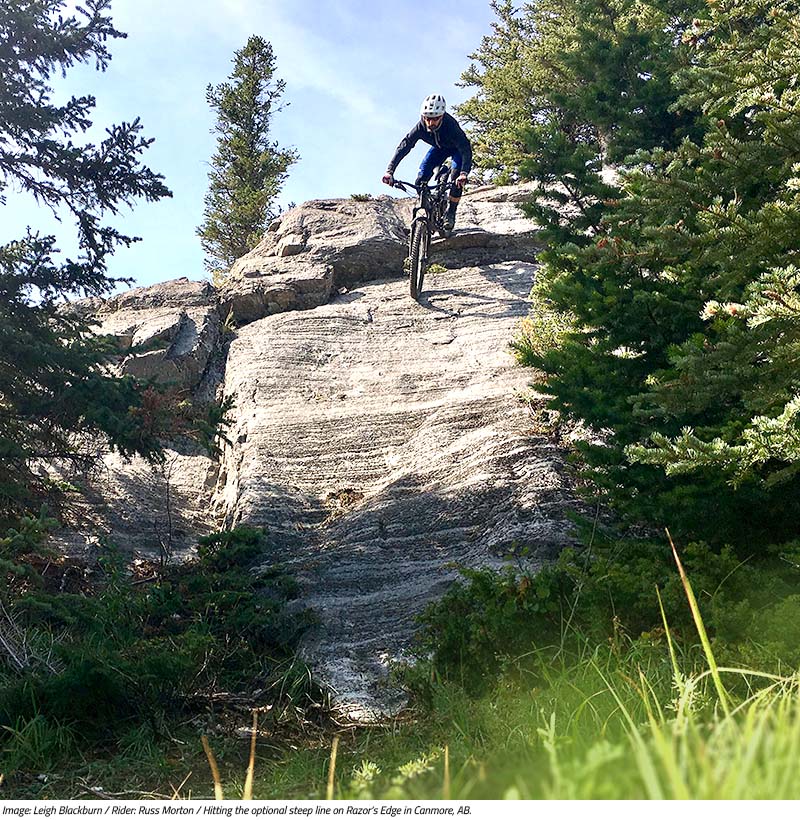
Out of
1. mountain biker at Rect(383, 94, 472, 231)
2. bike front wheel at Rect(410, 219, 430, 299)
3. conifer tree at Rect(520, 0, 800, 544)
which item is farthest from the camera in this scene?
bike front wheel at Rect(410, 219, 430, 299)

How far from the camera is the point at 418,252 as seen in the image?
15852 mm

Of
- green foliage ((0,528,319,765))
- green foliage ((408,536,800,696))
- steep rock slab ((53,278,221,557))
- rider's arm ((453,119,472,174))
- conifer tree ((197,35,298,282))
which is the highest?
conifer tree ((197,35,298,282))

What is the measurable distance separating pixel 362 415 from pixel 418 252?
15.7ft

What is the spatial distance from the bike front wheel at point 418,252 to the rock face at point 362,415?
0.44 metres

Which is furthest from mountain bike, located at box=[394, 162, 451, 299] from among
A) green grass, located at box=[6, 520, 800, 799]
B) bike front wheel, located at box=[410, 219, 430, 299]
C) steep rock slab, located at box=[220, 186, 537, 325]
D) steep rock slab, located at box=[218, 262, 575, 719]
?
green grass, located at box=[6, 520, 800, 799]

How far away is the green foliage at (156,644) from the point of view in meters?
5.53

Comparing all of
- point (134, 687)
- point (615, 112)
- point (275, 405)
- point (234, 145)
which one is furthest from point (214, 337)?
point (234, 145)

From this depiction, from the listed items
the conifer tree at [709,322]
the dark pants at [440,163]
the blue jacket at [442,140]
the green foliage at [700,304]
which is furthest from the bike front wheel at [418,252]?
the conifer tree at [709,322]

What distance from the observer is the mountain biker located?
14.8 meters

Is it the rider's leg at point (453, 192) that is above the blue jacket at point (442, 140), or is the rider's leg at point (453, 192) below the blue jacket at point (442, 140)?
below

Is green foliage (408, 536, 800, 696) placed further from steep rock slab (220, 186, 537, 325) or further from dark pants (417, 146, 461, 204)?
steep rock slab (220, 186, 537, 325)

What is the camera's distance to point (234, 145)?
3291 cm

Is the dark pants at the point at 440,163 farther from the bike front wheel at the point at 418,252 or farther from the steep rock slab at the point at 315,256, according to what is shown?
the steep rock slab at the point at 315,256
